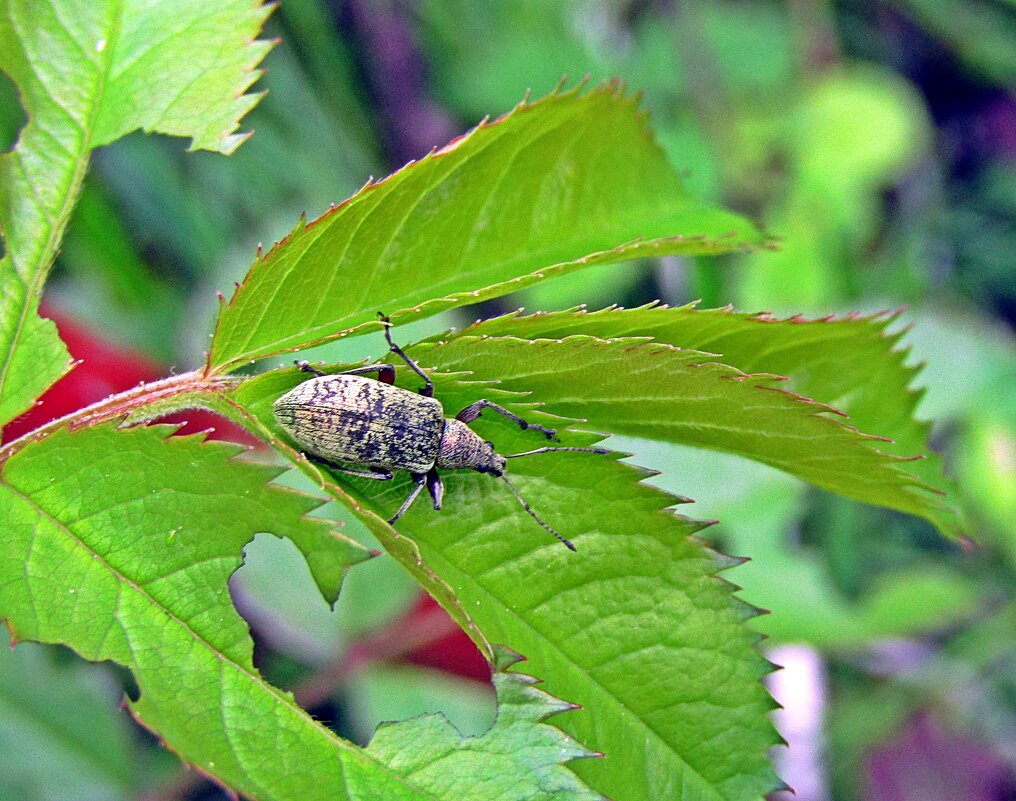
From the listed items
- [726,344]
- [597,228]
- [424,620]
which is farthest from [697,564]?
[424,620]

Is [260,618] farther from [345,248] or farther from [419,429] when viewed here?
[345,248]

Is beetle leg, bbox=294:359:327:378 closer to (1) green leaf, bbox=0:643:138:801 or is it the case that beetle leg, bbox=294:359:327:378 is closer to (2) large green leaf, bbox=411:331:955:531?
(2) large green leaf, bbox=411:331:955:531

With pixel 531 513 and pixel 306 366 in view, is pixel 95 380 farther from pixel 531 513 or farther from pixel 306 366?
pixel 531 513

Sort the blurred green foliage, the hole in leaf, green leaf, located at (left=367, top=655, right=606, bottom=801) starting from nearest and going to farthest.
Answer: green leaf, located at (left=367, top=655, right=606, bottom=801) < the hole in leaf < the blurred green foliage

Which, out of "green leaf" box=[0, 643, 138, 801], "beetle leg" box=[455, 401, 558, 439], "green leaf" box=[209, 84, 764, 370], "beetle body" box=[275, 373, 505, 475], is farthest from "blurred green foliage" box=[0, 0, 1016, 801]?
"beetle leg" box=[455, 401, 558, 439]

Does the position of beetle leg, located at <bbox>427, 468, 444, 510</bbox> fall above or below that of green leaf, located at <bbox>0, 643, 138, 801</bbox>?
above

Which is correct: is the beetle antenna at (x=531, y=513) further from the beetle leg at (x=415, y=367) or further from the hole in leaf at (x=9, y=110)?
the hole in leaf at (x=9, y=110)

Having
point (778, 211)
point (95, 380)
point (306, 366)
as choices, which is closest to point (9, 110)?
point (95, 380)
